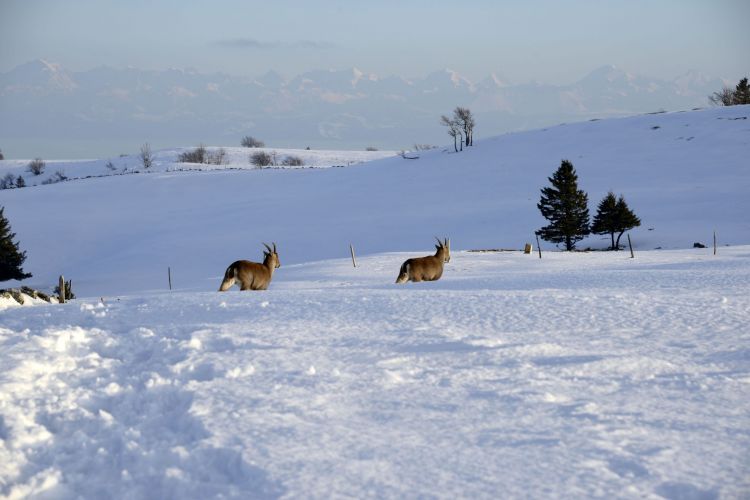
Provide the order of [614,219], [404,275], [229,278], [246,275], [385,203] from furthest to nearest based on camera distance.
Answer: [385,203] → [614,219] → [404,275] → [246,275] → [229,278]

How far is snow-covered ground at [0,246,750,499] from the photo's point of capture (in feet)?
19.1

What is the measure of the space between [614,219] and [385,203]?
27.7 meters

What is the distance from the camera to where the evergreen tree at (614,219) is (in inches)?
1874

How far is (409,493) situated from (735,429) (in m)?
3.20

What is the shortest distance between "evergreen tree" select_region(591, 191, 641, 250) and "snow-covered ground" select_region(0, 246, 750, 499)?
3691 centimetres

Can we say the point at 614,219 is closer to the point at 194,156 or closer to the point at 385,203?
the point at 385,203

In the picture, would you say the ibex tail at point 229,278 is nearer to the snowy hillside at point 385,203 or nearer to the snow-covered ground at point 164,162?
the snowy hillside at point 385,203

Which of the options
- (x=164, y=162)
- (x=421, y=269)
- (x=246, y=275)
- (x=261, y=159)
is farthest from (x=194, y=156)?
(x=246, y=275)

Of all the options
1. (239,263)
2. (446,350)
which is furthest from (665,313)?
(239,263)

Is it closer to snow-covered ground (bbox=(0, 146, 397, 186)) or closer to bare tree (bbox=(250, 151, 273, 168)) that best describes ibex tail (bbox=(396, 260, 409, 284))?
snow-covered ground (bbox=(0, 146, 397, 186))

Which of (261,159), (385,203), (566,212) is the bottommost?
(566,212)

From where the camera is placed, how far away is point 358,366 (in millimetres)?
8625

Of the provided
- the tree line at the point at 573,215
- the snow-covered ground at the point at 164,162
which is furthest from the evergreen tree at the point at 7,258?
the snow-covered ground at the point at 164,162

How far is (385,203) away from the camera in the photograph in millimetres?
71062
